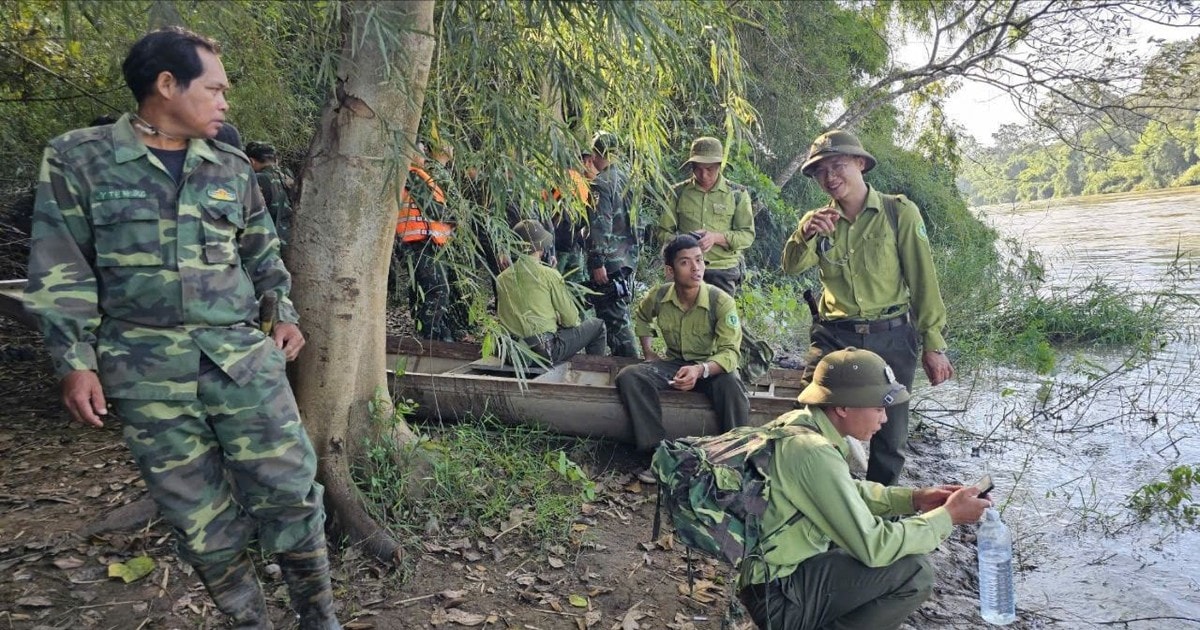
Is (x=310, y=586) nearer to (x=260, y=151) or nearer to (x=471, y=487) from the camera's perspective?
(x=471, y=487)

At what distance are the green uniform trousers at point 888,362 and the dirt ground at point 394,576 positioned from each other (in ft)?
2.30

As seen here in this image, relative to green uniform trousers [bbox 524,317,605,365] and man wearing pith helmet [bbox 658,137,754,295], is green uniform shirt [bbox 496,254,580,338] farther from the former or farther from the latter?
man wearing pith helmet [bbox 658,137,754,295]

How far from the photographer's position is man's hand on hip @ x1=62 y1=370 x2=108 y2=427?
2354mm

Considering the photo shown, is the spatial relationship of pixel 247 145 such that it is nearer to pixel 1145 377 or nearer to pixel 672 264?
pixel 672 264

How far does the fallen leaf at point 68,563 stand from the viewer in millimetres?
3447

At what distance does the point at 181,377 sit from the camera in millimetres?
2521

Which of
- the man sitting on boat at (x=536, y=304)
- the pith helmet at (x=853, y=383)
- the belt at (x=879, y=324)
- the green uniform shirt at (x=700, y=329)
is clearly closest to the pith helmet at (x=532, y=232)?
the man sitting on boat at (x=536, y=304)

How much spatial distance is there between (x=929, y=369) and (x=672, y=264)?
168 cm

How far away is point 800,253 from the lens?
4539 millimetres

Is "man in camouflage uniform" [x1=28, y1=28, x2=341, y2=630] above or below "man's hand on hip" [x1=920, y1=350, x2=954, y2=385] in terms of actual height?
above

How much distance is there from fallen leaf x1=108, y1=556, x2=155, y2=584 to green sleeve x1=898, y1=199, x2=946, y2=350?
3.78 m

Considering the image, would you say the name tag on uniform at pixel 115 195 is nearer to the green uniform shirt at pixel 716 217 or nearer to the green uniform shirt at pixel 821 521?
the green uniform shirt at pixel 821 521

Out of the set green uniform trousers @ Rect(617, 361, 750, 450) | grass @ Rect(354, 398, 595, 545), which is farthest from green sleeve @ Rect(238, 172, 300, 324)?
green uniform trousers @ Rect(617, 361, 750, 450)

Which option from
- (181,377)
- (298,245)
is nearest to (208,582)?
(181,377)
